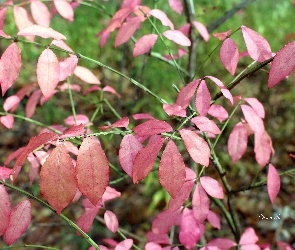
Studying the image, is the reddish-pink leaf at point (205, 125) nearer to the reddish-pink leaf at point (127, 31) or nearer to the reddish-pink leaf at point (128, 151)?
the reddish-pink leaf at point (128, 151)

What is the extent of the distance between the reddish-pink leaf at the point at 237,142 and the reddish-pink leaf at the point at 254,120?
110 millimetres

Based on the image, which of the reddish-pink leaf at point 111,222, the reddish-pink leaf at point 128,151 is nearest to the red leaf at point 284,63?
the reddish-pink leaf at point 128,151

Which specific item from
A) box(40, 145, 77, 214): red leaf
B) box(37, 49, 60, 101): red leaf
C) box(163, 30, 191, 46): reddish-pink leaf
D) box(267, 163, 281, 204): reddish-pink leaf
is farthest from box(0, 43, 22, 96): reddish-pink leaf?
box(267, 163, 281, 204): reddish-pink leaf

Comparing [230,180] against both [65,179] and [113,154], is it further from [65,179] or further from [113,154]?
[65,179]

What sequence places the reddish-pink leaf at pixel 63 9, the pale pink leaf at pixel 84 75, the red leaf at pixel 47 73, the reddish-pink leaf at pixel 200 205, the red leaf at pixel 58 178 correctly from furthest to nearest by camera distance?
the reddish-pink leaf at pixel 63 9 → the pale pink leaf at pixel 84 75 → the reddish-pink leaf at pixel 200 205 → the red leaf at pixel 47 73 → the red leaf at pixel 58 178

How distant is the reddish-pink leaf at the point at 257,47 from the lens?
86 cm

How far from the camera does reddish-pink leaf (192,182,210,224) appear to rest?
0.98 meters

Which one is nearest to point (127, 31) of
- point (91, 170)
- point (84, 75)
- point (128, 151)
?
point (84, 75)

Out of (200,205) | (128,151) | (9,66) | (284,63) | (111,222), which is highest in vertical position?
(284,63)

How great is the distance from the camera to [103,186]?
67 cm

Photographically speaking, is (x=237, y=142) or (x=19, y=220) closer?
(x=19, y=220)

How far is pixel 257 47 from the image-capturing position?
871 millimetres

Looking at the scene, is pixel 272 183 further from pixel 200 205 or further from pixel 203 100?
pixel 203 100

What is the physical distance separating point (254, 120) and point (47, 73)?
1.88 ft
